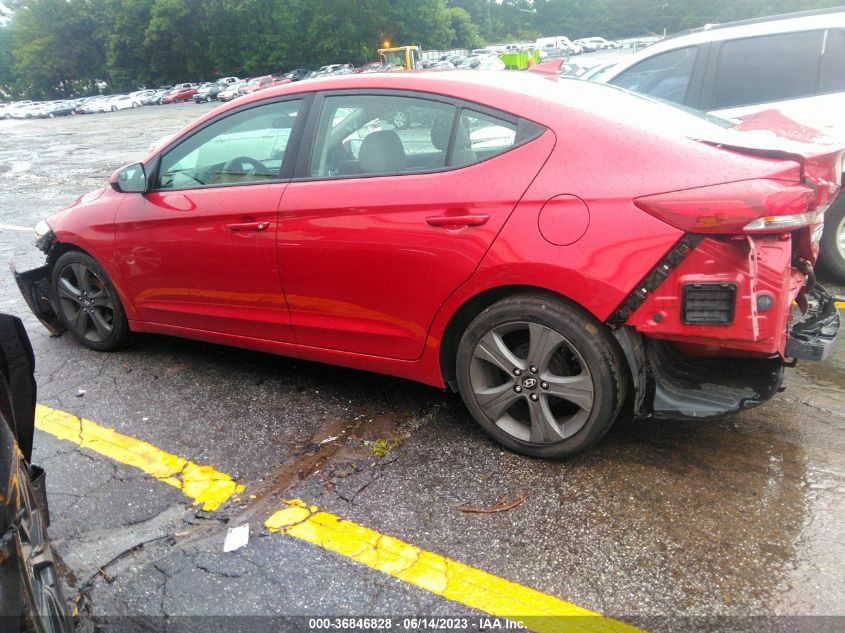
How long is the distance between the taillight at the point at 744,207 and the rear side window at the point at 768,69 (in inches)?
127

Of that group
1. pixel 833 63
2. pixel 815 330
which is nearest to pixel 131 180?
pixel 815 330

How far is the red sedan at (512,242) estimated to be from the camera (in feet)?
8.15

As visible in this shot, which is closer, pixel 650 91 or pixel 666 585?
pixel 666 585

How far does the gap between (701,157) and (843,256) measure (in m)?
3.06

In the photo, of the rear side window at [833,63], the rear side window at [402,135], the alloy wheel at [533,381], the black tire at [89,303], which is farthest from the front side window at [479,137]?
the rear side window at [833,63]

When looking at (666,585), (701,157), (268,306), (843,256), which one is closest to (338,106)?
(268,306)

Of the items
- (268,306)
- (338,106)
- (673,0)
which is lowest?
(268,306)

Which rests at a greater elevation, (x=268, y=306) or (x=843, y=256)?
(x=268, y=306)

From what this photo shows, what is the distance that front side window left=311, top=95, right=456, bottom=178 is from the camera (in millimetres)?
3033

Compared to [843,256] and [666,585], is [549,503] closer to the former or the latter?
[666,585]

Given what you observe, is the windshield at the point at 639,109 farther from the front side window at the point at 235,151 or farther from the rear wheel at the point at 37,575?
the rear wheel at the point at 37,575

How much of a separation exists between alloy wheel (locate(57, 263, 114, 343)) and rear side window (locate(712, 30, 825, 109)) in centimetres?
470

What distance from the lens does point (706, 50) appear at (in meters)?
5.38

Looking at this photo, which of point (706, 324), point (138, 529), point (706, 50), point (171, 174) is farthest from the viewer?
point (706, 50)
